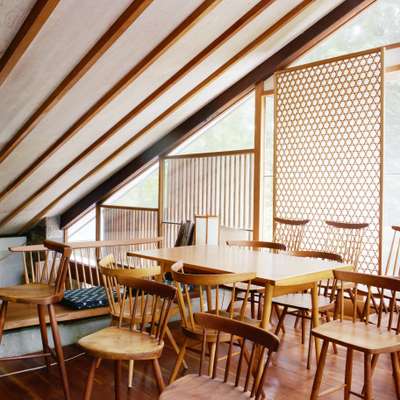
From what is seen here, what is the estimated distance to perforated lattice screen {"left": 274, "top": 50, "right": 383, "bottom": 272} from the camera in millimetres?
4258

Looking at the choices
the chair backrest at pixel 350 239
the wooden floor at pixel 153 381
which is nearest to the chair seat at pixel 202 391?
the wooden floor at pixel 153 381

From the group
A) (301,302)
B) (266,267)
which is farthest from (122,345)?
(301,302)

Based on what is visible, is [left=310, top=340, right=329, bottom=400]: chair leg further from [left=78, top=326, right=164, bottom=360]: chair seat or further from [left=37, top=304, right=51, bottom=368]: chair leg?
[left=37, top=304, right=51, bottom=368]: chair leg

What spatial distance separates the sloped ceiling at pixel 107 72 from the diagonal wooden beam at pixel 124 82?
37mm

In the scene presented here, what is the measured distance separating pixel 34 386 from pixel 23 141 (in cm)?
269

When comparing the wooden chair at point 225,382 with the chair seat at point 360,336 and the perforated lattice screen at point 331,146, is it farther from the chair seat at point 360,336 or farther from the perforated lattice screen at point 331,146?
the perforated lattice screen at point 331,146

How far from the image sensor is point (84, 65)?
371cm

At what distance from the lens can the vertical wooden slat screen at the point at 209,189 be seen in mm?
5359

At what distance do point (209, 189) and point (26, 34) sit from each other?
3083 mm

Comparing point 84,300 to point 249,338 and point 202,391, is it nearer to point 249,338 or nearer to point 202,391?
point 202,391

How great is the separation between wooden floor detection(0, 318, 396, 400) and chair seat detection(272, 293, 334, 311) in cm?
44

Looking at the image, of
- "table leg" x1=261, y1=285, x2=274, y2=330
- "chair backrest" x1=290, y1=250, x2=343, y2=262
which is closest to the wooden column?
"chair backrest" x1=290, y1=250, x2=343, y2=262

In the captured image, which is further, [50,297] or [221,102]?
[221,102]

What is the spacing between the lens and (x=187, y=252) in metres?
3.41
